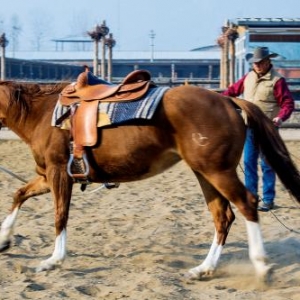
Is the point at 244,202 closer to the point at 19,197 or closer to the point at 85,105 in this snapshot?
the point at 85,105

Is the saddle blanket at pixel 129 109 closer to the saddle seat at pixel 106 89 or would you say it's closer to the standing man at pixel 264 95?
the saddle seat at pixel 106 89

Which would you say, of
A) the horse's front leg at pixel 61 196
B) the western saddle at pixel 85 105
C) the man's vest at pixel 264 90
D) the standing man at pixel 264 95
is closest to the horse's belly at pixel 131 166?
the western saddle at pixel 85 105

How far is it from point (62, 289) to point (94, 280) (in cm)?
37

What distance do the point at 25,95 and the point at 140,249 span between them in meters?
1.67

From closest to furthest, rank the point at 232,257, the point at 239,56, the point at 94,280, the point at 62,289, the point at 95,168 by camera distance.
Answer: the point at 62,289, the point at 94,280, the point at 95,168, the point at 232,257, the point at 239,56

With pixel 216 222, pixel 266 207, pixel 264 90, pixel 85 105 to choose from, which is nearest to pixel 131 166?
pixel 85 105

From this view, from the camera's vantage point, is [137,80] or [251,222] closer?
[251,222]

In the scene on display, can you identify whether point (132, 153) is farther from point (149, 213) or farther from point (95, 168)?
point (149, 213)

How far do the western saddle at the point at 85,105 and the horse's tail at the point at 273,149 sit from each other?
802mm

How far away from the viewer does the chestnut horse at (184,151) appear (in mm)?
5195

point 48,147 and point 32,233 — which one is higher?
point 48,147

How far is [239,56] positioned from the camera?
20344 mm

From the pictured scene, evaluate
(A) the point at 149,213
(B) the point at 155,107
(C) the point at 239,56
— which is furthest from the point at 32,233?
(C) the point at 239,56

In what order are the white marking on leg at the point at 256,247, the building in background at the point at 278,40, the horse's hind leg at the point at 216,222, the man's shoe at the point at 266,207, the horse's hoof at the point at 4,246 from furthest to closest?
the building in background at the point at 278,40 → the man's shoe at the point at 266,207 → the horse's hoof at the point at 4,246 → the horse's hind leg at the point at 216,222 → the white marking on leg at the point at 256,247
